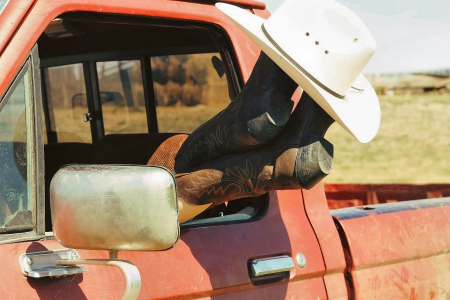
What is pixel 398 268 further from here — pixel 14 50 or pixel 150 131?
pixel 14 50

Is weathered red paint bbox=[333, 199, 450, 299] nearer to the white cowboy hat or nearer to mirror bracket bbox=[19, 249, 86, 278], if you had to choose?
the white cowboy hat

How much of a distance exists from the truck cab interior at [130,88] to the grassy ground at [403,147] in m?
11.0

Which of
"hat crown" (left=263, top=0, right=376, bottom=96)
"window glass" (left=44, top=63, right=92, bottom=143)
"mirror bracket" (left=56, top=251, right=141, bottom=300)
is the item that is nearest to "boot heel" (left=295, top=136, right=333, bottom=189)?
"hat crown" (left=263, top=0, right=376, bottom=96)

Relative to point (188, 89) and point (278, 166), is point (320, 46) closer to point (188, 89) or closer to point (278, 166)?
point (278, 166)

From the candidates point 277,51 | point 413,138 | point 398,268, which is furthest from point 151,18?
point 413,138

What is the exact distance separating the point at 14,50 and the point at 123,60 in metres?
1.36

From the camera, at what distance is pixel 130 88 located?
10.2ft

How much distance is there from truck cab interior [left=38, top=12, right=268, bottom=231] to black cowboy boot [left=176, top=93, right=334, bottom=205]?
4.8 inches

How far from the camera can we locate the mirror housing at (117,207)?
4.91ft

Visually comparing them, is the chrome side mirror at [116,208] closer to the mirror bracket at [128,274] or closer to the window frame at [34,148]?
the mirror bracket at [128,274]

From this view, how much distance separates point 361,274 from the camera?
7.98ft

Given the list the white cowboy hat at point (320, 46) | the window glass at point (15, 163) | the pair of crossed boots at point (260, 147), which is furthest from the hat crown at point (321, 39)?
the window glass at point (15, 163)

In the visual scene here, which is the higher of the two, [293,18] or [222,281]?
[293,18]

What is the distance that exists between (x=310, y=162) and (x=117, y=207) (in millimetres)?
642
